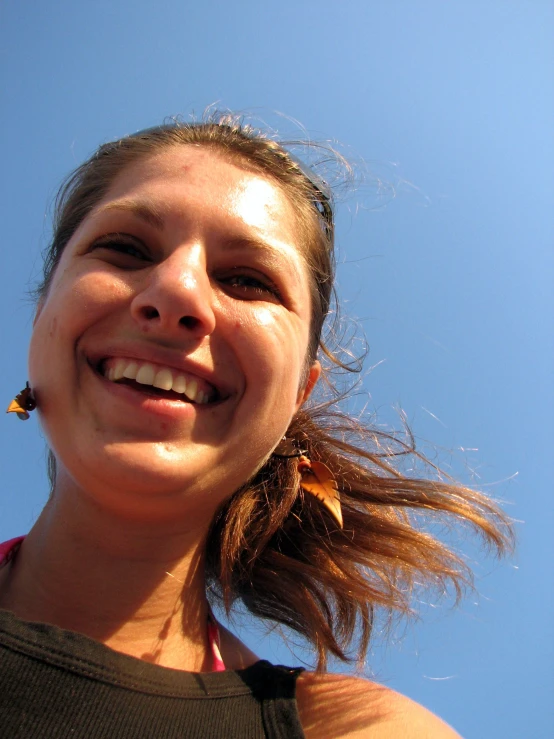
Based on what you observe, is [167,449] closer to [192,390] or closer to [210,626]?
[192,390]

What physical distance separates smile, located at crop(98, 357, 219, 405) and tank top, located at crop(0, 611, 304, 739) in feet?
2.18

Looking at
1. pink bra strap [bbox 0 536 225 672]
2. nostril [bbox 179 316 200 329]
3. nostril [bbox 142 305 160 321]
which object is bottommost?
pink bra strap [bbox 0 536 225 672]

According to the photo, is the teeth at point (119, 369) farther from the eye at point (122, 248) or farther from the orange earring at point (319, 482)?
the orange earring at point (319, 482)

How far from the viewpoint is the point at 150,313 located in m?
1.55

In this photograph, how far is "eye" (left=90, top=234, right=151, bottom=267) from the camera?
67.3 inches

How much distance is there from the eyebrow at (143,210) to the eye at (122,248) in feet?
0.25

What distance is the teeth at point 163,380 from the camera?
1549mm

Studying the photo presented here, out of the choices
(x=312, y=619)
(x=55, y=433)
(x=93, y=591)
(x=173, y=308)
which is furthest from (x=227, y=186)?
(x=312, y=619)

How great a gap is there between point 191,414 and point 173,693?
770 mm

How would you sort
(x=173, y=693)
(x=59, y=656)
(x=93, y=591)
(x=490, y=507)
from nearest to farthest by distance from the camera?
1. (x=59, y=656)
2. (x=173, y=693)
3. (x=93, y=591)
4. (x=490, y=507)

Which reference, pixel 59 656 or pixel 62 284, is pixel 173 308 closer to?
pixel 62 284

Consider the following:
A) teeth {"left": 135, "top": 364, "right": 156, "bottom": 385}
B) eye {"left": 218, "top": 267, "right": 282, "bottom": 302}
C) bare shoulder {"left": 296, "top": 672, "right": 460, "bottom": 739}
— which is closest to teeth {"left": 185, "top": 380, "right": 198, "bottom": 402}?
teeth {"left": 135, "top": 364, "right": 156, "bottom": 385}

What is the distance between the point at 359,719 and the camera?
1.83 m

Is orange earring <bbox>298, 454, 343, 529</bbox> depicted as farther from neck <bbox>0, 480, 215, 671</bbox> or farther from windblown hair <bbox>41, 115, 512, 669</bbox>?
neck <bbox>0, 480, 215, 671</bbox>
